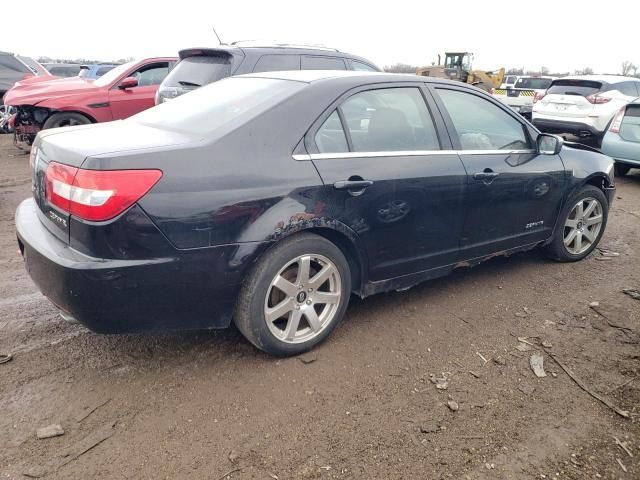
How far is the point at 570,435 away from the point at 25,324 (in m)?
3.20

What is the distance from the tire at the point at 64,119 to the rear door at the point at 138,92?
0.53 metres

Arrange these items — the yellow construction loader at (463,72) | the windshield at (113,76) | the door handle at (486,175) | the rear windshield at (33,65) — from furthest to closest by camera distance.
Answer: the yellow construction loader at (463,72) < the rear windshield at (33,65) < the windshield at (113,76) < the door handle at (486,175)

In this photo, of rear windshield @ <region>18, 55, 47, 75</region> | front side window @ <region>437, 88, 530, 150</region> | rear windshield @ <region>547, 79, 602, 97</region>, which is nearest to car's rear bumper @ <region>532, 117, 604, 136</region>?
rear windshield @ <region>547, 79, 602, 97</region>

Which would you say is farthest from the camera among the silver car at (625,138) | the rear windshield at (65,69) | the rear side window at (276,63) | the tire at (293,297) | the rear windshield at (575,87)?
the rear windshield at (65,69)

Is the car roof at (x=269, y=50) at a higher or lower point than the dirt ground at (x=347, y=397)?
higher

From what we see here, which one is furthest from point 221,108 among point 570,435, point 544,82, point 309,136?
point 544,82

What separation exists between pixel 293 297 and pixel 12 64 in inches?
534

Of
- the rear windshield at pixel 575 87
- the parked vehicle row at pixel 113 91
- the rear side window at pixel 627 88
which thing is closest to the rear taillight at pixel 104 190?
the parked vehicle row at pixel 113 91

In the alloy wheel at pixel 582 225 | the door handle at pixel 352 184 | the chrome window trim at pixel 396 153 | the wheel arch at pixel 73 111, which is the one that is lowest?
the alloy wheel at pixel 582 225

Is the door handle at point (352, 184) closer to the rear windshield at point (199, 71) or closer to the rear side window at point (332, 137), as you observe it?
the rear side window at point (332, 137)

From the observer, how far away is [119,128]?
3.10m

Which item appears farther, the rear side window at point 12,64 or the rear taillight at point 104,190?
the rear side window at point 12,64

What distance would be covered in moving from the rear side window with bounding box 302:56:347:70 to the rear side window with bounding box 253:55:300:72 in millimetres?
136

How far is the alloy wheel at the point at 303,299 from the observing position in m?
2.90
